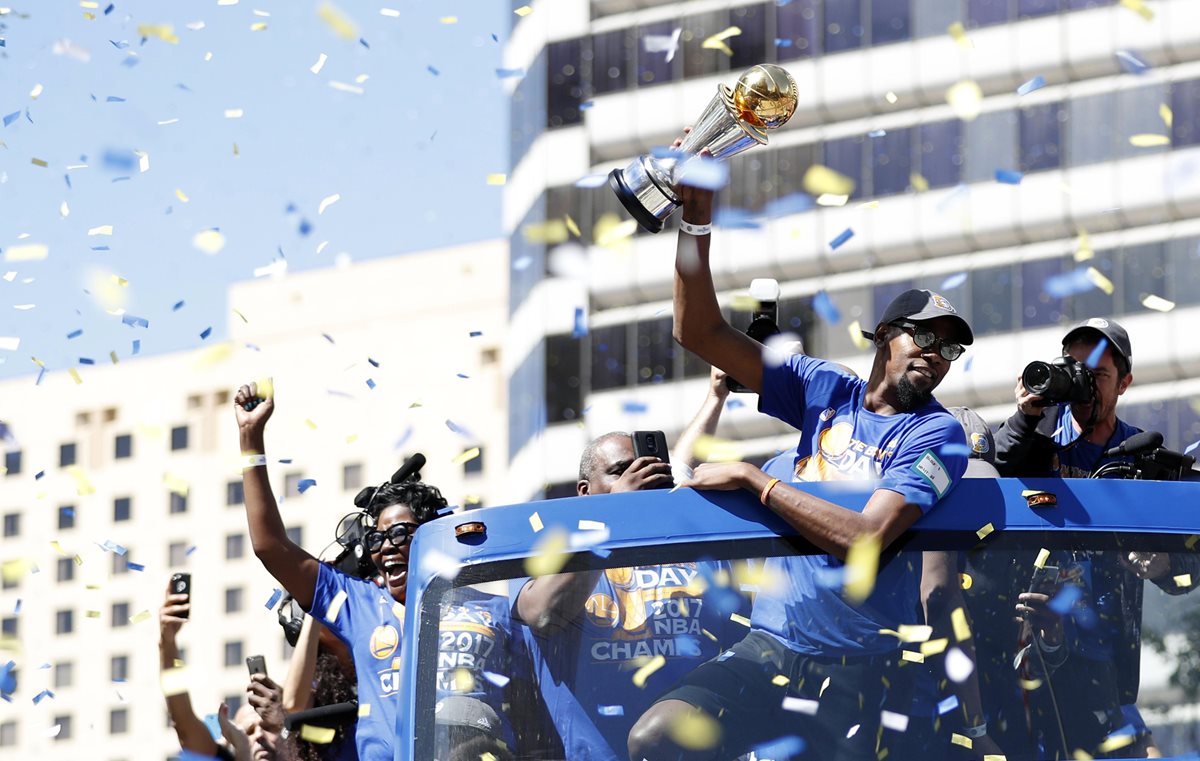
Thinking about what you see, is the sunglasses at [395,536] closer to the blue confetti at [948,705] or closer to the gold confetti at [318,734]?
the gold confetti at [318,734]

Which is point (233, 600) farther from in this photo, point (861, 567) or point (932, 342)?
point (861, 567)

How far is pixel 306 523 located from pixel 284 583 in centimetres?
9653

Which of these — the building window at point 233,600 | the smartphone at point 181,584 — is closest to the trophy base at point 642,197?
the smartphone at point 181,584

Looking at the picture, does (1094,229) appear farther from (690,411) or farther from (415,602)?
(415,602)

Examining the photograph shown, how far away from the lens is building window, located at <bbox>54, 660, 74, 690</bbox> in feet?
359

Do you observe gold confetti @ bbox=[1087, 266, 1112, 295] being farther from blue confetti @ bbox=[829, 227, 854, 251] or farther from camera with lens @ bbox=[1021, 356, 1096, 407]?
camera with lens @ bbox=[1021, 356, 1096, 407]

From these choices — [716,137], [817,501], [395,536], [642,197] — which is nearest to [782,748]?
[817,501]

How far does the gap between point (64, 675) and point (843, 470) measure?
4310 inches

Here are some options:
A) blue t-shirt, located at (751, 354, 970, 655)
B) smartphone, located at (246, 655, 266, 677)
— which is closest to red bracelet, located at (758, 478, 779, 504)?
blue t-shirt, located at (751, 354, 970, 655)

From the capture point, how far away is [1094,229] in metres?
40.4

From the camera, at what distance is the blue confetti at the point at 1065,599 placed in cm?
542

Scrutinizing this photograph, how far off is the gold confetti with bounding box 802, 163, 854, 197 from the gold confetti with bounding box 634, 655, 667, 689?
3617cm

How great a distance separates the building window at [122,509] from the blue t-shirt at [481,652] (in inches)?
4171

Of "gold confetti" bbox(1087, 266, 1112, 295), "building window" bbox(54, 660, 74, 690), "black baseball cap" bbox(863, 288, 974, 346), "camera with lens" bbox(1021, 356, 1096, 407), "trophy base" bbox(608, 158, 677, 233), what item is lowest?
"building window" bbox(54, 660, 74, 690)
